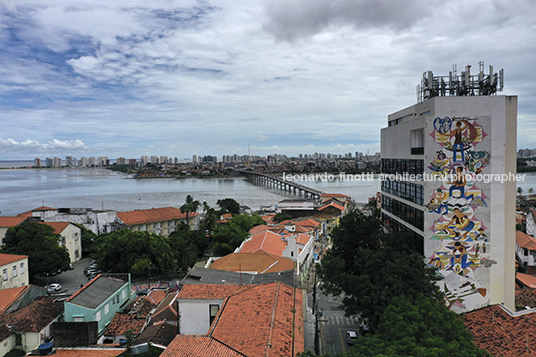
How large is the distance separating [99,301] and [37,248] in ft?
34.3

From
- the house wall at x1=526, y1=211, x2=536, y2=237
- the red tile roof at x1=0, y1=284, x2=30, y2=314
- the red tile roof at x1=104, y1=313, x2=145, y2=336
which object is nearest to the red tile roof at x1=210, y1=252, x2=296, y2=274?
the red tile roof at x1=104, y1=313, x2=145, y2=336

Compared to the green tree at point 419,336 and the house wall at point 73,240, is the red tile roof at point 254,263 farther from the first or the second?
the house wall at point 73,240

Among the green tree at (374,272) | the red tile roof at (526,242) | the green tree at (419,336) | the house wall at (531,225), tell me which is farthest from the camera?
the house wall at (531,225)

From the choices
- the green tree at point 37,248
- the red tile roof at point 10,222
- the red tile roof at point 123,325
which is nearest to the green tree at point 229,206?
the red tile roof at point 10,222

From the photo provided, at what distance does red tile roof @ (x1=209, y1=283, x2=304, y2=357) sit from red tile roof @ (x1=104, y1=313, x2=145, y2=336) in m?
5.88

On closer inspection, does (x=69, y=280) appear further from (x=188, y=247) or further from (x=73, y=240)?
(x=188, y=247)

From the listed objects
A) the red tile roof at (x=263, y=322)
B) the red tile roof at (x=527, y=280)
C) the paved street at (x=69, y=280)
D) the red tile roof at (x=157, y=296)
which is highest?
the red tile roof at (x=263, y=322)

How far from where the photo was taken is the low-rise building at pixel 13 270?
1912 cm

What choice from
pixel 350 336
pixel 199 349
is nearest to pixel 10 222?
pixel 199 349

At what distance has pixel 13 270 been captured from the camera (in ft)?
65.3

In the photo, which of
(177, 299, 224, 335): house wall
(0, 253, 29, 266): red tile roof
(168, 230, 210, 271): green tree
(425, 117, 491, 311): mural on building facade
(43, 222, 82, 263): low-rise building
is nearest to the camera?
(177, 299, 224, 335): house wall

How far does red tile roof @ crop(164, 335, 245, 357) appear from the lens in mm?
8448

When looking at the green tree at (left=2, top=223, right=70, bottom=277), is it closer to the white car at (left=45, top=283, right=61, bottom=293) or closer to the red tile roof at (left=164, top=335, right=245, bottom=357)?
the white car at (left=45, top=283, right=61, bottom=293)

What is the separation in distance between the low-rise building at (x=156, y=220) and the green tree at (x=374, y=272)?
26.9 m
